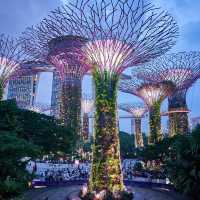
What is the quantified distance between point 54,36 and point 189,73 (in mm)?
21433

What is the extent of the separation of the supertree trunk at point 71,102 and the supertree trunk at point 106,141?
22.8 m

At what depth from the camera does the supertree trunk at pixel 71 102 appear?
147ft

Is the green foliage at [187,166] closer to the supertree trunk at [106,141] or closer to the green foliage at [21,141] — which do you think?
the supertree trunk at [106,141]

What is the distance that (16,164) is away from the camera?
46.5 feet

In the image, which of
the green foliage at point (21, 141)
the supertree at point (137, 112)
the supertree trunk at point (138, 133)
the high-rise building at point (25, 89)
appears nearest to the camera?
the green foliage at point (21, 141)

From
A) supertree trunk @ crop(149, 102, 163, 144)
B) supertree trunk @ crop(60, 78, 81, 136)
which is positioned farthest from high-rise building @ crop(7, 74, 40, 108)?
supertree trunk @ crop(149, 102, 163, 144)

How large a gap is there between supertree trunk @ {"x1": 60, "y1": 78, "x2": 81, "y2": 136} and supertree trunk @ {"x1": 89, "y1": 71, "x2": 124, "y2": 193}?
74.8ft

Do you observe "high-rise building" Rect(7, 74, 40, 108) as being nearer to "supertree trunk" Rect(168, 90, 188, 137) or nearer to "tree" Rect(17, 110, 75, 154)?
"supertree trunk" Rect(168, 90, 188, 137)

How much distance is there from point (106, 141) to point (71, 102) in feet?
84.5

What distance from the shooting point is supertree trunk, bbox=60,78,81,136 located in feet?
147

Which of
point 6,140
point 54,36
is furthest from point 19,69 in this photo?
point 6,140

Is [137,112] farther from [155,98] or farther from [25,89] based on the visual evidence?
[25,89]

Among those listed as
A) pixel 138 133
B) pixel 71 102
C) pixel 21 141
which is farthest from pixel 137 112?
pixel 21 141

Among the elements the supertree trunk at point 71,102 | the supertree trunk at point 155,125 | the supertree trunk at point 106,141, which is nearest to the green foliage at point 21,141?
the supertree trunk at point 106,141
